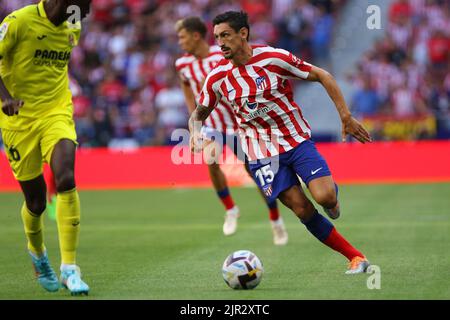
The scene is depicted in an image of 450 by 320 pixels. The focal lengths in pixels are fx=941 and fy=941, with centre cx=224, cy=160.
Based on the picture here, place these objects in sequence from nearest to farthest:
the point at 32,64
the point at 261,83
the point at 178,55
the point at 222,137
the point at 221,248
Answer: the point at 32,64 < the point at 261,83 < the point at 221,248 < the point at 222,137 < the point at 178,55

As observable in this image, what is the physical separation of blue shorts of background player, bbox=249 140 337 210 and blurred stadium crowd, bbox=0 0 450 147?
45.9ft

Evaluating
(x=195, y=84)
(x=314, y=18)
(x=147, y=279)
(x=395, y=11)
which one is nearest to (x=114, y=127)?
(x=314, y=18)

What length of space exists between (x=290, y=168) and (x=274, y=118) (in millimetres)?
484

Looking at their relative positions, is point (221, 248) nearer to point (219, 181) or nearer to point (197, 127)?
point (219, 181)

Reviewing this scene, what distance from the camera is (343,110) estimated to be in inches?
323

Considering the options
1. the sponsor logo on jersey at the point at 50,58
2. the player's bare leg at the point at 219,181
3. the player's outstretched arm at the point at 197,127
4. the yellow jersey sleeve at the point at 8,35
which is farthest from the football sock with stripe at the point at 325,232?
the player's bare leg at the point at 219,181

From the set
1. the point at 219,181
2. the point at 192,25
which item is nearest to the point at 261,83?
the point at 192,25

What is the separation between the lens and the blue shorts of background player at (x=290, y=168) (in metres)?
8.49

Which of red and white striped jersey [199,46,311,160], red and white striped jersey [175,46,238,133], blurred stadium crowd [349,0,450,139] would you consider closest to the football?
red and white striped jersey [199,46,311,160]

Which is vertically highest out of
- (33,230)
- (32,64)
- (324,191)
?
(32,64)

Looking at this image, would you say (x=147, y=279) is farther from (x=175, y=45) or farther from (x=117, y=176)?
(x=175, y=45)

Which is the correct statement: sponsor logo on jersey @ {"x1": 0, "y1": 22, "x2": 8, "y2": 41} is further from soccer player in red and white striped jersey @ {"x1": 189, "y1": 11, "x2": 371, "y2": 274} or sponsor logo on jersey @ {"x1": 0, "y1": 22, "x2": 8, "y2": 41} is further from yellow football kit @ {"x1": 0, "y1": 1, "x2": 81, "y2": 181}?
soccer player in red and white striped jersey @ {"x1": 189, "y1": 11, "x2": 371, "y2": 274}

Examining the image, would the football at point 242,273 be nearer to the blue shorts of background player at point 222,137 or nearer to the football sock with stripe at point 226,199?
the blue shorts of background player at point 222,137

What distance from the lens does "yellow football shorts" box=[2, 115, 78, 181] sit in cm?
788
